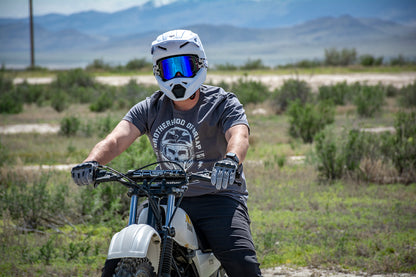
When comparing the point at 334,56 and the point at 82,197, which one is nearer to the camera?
the point at 82,197

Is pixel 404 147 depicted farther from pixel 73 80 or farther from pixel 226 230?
pixel 73 80

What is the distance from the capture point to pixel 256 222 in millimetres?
7207

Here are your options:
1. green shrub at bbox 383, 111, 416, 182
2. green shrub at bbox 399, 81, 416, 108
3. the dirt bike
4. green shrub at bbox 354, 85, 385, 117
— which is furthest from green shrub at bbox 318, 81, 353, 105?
the dirt bike

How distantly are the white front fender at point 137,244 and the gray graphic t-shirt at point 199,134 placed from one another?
0.78 meters

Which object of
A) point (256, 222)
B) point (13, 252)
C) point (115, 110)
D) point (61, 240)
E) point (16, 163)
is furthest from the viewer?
point (115, 110)

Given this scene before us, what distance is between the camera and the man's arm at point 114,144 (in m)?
3.75

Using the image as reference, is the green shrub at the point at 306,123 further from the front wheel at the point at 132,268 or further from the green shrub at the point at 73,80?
the green shrub at the point at 73,80

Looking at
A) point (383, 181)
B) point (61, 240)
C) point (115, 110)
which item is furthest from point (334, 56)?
point (61, 240)

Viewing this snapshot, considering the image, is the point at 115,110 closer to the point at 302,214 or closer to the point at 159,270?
the point at 302,214

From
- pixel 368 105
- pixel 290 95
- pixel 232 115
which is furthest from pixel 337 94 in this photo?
pixel 232 115

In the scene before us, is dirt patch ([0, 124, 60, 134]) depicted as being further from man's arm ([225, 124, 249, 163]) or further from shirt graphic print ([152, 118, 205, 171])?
man's arm ([225, 124, 249, 163])

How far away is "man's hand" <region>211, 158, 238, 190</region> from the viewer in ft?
10.3

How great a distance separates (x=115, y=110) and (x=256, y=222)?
1624 cm

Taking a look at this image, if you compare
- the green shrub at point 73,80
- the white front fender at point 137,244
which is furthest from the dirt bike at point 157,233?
the green shrub at point 73,80
